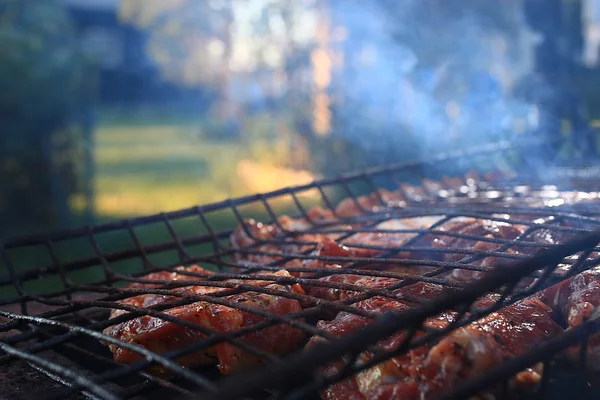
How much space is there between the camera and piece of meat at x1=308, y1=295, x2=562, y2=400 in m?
1.57

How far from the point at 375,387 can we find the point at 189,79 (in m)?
16.2

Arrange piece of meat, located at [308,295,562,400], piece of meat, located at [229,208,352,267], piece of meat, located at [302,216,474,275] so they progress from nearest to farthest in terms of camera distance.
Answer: piece of meat, located at [308,295,562,400] < piece of meat, located at [302,216,474,275] < piece of meat, located at [229,208,352,267]

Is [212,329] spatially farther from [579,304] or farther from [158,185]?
[158,185]

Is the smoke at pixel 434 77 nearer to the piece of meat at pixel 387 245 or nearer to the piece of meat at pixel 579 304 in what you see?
the piece of meat at pixel 387 245

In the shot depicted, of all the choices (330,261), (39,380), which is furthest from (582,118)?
(39,380)

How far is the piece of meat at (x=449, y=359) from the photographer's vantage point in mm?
1574

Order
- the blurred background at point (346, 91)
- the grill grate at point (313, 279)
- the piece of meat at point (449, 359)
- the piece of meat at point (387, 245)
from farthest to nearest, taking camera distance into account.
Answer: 1. the blurred background at point (346, 91)
2. the piece of meat at point (387, 245)
3. the piece of meat at point (449, 359)
4. the grill grate at point (313, 279)

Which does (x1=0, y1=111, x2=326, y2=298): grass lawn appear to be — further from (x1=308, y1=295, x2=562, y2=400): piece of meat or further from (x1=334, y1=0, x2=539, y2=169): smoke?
(x1=308, y1=295, x2=562, y2=400): piece of meat

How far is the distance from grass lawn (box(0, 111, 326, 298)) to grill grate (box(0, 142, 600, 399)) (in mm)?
1357

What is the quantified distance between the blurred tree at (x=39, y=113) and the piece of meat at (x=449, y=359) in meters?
7.05

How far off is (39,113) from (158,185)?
447 centimetres

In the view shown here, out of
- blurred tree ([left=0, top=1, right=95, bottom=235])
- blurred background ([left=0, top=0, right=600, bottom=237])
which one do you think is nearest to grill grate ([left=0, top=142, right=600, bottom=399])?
blurred background ([left=0, top=0, right=600, bottom=237])

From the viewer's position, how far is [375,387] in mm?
Answer: 1659

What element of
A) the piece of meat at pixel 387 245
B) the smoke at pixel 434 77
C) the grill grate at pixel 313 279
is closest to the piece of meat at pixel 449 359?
the grill grate at pixel 313 279
